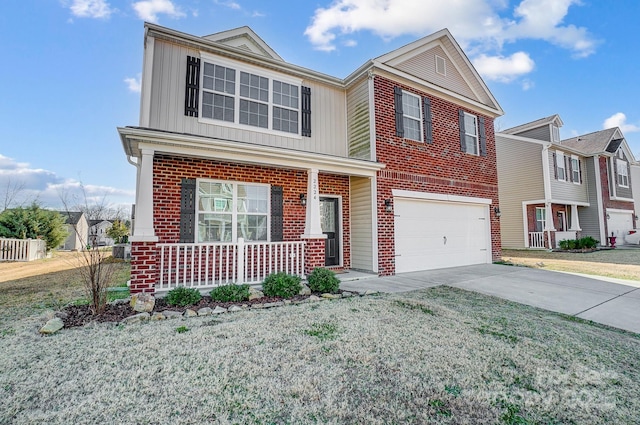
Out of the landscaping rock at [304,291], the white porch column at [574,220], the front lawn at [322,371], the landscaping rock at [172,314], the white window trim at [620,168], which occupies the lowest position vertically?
the front lawn at [322,371]

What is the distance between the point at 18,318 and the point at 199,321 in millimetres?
2804

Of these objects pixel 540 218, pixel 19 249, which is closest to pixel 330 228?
pixel 19 249

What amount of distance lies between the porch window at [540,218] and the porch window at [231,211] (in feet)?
55.1

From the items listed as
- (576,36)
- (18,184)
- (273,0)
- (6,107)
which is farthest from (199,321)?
(18,184)

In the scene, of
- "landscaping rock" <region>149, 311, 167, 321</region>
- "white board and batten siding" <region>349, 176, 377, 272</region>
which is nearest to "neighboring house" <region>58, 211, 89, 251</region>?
"landscaping rock" <region>149, 311, 167, 321</region>

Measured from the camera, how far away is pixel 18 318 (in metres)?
4.42

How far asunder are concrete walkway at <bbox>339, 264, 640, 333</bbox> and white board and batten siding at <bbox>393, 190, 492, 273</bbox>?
21.5 inches

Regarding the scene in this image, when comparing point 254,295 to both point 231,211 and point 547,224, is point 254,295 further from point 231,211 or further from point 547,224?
point 547,224

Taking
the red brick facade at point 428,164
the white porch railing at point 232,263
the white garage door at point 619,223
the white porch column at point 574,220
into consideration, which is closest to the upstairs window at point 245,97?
the red brick facade at point 428,164

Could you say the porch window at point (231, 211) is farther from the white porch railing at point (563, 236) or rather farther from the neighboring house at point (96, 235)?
the white porch railing at point (563, 236)

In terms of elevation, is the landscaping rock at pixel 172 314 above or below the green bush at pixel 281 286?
below

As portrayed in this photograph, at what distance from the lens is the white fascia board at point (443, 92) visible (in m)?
8.62

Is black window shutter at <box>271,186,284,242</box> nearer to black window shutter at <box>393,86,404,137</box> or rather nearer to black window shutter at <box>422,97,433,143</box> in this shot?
black window shutter at <box>393,86,404,137</box>

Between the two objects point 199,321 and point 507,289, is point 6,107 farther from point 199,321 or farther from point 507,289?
point 507,289
